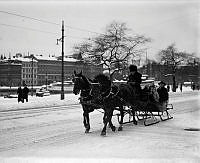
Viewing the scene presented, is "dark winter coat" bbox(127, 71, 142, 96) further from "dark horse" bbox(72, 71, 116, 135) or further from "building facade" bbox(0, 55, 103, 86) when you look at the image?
"building facade" bbox(0, 55, 103, 86)

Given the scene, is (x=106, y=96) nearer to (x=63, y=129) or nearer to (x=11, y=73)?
(x=63, y=129)

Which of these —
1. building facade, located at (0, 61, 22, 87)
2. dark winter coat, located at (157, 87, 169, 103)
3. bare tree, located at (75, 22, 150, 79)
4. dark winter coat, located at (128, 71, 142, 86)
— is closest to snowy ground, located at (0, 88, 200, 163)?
dark winter coat, located at (128, 71, 142, 86)

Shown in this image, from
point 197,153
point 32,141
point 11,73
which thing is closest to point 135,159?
point 197,153

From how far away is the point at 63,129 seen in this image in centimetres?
1175

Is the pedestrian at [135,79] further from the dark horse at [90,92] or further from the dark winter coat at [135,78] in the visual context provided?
the dark horse at [90,92]

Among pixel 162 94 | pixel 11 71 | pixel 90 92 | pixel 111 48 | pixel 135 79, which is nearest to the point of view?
pixel 90 92

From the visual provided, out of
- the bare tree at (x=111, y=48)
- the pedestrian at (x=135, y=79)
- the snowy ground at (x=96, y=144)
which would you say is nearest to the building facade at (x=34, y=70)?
the bare tree at (x=111, y=48)

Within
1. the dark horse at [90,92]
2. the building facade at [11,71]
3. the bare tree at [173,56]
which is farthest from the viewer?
the building facade at [11,71]

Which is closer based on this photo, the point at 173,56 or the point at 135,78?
the point at 135,78

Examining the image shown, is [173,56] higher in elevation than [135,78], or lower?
higher

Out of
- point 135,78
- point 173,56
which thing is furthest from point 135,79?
point 173,56

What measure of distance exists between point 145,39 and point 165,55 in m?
19.8

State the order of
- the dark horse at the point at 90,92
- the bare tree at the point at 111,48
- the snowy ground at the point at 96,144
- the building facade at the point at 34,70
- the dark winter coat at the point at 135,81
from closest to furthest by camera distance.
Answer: the snowy ground at the point at 96,144 → the dark horse at the point at 90,92 → the dark winter coat at the point at 135,81 → the bare tree at the point at 111,48 → the building facade at the point at 34,70

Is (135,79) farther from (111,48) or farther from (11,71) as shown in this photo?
(11,71)
